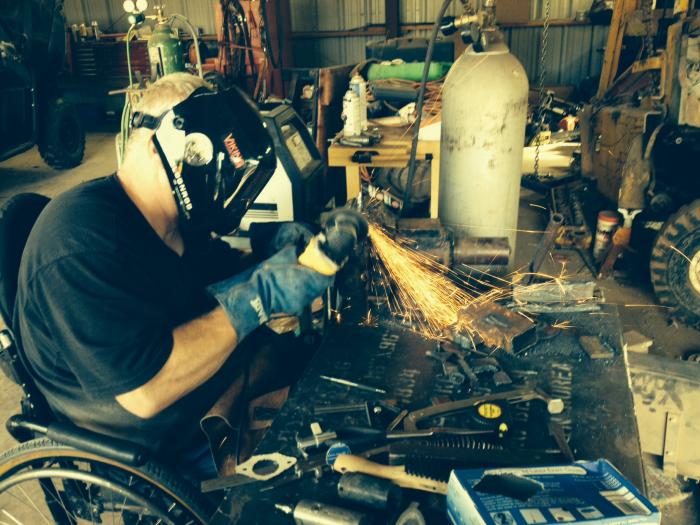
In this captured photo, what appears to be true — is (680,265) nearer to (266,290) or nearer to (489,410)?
(489,410)

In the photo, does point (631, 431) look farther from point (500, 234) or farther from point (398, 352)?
point (500, 234)

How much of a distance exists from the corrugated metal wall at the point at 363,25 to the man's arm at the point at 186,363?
9738 millimetres

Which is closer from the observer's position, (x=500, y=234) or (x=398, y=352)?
(x=398, y=352)

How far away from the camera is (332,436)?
1413 millimetres

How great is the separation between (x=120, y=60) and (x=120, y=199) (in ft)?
34.9

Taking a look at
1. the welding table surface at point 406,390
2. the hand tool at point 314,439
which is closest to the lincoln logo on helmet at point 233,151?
the welding table surface at point 406,390

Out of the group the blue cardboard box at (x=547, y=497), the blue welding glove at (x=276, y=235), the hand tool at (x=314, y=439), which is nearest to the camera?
the blue cardboard box at (x=547, y=497)

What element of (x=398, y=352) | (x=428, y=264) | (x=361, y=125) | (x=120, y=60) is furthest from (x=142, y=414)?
(x=120, y=60)

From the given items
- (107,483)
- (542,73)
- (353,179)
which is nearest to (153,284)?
(107,483)

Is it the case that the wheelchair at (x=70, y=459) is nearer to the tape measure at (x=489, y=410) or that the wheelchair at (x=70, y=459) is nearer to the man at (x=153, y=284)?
the man at (x=153, y=284)

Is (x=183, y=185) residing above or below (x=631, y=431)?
above

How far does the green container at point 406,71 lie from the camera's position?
207 inches

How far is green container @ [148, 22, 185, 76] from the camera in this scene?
5.17 meters

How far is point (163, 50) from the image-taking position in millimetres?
5176
